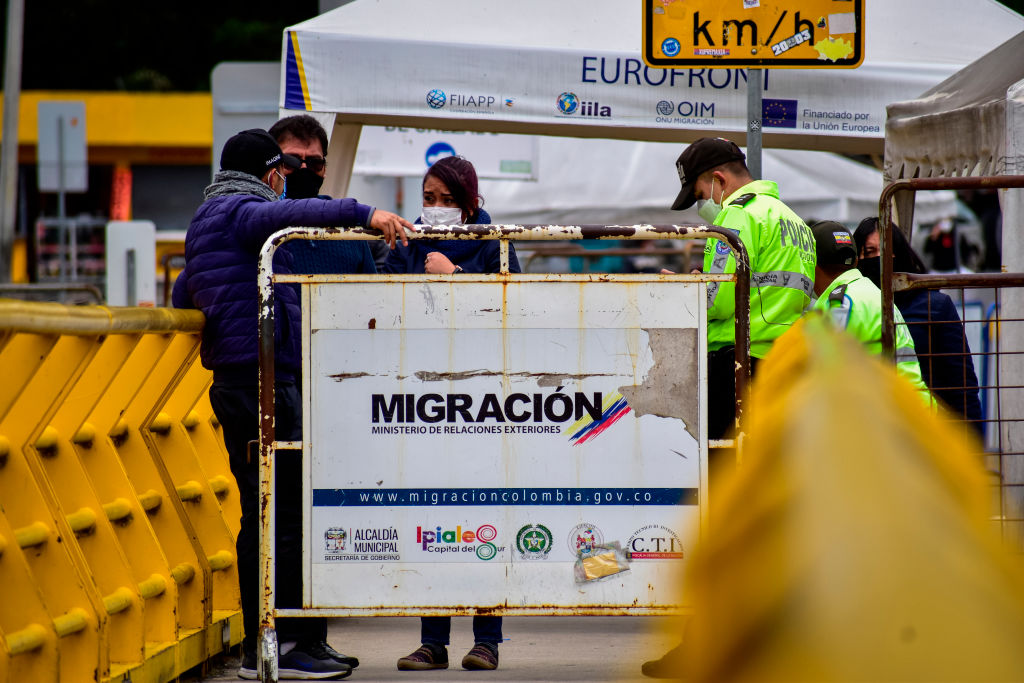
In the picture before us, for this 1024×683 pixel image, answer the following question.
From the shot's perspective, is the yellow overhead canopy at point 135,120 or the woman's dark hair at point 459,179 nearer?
the woman's dark hair at point 459,179

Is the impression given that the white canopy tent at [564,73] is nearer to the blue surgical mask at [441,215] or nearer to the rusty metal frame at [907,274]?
the blue surgical mask at [441,215]

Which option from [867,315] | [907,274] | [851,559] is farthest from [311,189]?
[851,559]

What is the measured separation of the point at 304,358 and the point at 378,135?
6.11m

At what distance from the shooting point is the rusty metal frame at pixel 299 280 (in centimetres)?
429

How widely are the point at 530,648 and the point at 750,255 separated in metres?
1.87

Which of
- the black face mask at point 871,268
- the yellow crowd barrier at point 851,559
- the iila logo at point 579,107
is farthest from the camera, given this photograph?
the iila logo at point 579,107

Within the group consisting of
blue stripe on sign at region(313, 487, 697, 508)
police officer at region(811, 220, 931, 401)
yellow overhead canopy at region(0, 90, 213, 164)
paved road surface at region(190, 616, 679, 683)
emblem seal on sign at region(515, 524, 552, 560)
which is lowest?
paved road surface at region(190, 616, 679, 683)

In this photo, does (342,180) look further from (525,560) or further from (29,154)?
(29,154)

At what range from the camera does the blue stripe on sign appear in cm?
429

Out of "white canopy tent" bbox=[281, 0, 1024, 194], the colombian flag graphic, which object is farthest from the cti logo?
"white canopy tent" bbox=[281, 0, 1024, 194]

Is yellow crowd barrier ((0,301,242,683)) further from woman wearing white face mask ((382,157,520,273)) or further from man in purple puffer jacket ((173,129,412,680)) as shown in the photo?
woman wearing white face mask ((382,157,520,273))

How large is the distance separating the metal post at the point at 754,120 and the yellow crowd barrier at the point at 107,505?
2.66 m

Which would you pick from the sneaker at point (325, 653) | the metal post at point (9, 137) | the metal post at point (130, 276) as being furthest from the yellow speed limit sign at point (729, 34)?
the metal post at point (9, 137)

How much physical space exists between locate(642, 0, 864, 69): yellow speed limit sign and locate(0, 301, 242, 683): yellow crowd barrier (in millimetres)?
2289
